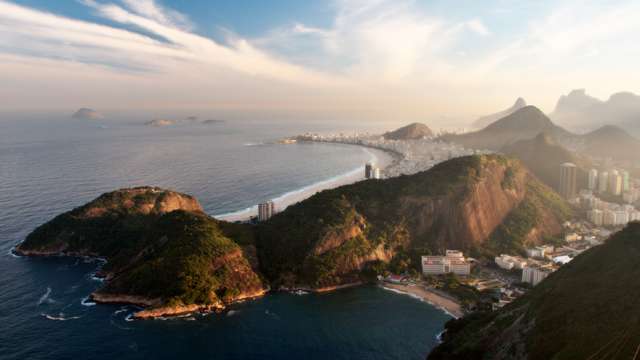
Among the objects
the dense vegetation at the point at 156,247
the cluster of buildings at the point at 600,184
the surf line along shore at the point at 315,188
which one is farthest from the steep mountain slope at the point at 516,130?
the dense vegetation at the point at 156,247

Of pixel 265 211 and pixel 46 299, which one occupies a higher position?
pixel 265 211

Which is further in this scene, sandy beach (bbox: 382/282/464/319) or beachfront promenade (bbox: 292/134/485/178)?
beachfront promenade (bbox: 292/134/485/178)

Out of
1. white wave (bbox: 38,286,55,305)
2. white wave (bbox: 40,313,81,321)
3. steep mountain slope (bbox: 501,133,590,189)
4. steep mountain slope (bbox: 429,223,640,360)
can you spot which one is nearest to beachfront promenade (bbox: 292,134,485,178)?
steep mountain slope (bbox: 501,133,590,189)

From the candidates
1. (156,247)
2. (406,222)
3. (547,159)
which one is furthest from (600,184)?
(156,247)

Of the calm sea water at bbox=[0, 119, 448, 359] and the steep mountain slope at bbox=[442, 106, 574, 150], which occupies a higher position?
the steep mountain slope at bbox=[442, 106, 574, 150]

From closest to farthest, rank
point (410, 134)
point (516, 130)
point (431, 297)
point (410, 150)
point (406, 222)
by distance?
point (431, 297) → point (406, 222) → point (516, 130) → point (410, 150) → point (410, 134)

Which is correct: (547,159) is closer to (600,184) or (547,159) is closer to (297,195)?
(600,184)

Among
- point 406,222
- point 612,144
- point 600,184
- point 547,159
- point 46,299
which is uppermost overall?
point 612,144

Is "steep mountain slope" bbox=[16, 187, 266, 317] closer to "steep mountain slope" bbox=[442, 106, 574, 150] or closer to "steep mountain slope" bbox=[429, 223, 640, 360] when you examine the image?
"steep mountain slope" bbox=[429, 223, 640, 360]
